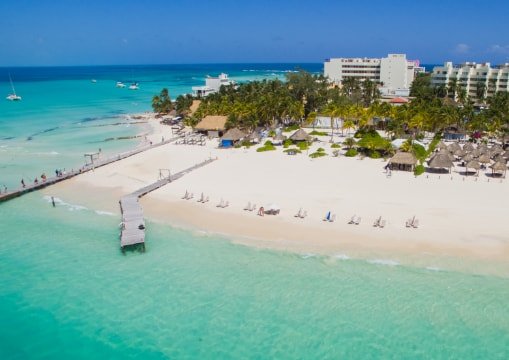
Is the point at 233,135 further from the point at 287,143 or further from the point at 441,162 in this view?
the point at 441,162

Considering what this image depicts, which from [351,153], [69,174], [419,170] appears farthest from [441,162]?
[69,174]

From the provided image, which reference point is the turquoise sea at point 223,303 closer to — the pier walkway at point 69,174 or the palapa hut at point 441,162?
the pier walkway at point 69,174

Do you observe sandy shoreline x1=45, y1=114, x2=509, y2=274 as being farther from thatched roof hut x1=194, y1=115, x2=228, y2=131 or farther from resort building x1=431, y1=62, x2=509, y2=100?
resort building x1=431, y1=62, x2=509, y2=100

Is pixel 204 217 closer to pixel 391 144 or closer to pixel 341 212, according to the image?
pixel 341 212

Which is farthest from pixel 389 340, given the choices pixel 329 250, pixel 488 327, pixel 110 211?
pixel 110 211

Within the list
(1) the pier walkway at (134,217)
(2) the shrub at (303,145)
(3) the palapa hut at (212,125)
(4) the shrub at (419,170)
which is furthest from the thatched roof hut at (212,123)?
(4) the shrub at (419,170)

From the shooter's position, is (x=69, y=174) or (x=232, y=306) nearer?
(x=232, y=306)
